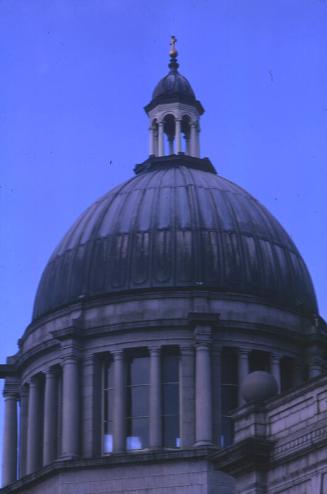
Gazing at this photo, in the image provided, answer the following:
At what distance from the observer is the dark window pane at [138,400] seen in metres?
66.1

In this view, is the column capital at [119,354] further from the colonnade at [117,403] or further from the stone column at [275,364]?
the stone column at [275,364]

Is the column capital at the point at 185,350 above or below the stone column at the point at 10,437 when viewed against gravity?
above

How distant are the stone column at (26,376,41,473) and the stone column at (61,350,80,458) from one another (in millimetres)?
2670

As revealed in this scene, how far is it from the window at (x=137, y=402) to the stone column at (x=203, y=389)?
2032 mm

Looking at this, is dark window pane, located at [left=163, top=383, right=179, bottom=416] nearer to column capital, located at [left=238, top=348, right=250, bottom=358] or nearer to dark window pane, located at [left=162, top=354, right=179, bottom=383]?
dark window pane, located at [left=162, top=354, right=179, bottom=383]

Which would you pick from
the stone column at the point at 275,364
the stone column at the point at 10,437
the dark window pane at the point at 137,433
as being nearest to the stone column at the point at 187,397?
the dark window pane at the point at 137,433

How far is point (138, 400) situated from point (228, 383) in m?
3.35

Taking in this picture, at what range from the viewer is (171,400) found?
65.8 metres

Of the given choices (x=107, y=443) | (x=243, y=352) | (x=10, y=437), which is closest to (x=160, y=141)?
(x=243, y=352)

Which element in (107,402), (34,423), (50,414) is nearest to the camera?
(107,402)

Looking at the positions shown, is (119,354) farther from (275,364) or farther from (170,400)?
(275,364)

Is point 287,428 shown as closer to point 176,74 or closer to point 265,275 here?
point 265,275

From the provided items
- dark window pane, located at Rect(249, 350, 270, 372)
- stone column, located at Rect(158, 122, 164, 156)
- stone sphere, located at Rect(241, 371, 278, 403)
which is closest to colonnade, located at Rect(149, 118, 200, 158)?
stone column, located at Rect(158, 122, 164, 156)

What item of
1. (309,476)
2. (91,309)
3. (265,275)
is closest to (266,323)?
(265,275)
